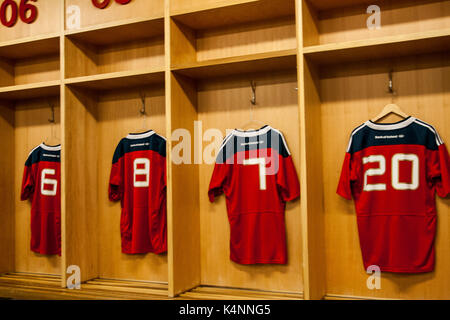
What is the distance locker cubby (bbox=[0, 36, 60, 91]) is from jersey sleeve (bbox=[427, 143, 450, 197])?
7.92ft

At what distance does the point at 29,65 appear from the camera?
327 centimetres

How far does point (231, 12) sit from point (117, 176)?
1.23m

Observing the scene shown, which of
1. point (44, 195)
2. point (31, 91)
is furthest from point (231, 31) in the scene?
point (44, 195)

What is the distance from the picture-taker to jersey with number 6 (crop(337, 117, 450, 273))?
88.0 inches

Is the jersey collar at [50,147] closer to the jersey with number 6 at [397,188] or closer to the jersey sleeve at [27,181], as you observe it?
the jersey sleeve at [27,181]

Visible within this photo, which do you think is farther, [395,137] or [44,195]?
[44,195]

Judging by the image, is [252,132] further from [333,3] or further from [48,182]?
[48,182]

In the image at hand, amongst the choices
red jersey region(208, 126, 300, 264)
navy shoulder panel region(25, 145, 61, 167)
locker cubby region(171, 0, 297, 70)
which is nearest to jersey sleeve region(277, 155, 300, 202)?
red jersey region(208, 126, 300, 264)

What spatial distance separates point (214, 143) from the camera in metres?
2.72

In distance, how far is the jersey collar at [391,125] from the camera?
229 centimetres

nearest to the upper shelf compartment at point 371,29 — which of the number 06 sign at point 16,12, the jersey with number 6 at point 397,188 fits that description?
the jersey with number 6 at point 397,188

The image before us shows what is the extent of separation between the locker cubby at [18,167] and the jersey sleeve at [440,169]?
2398 millimetres
